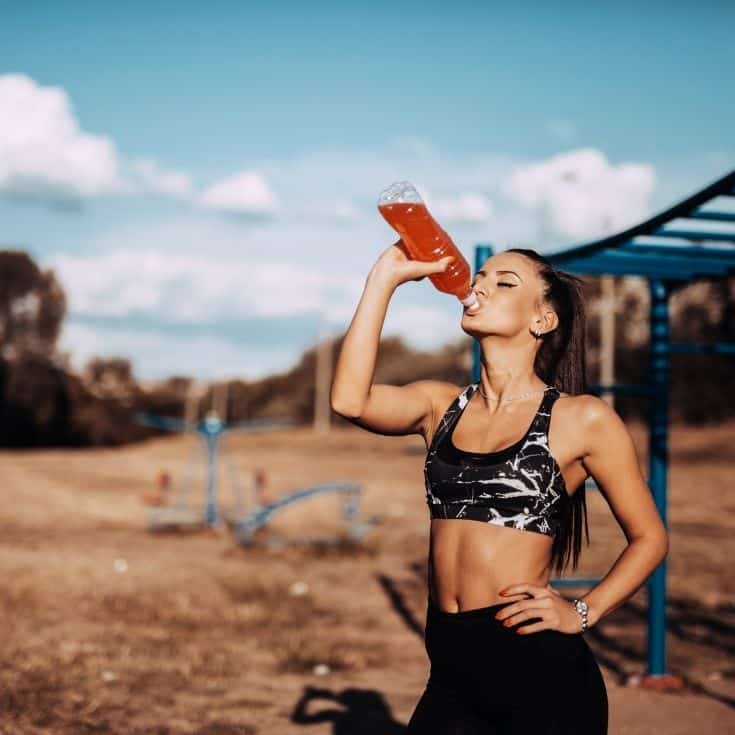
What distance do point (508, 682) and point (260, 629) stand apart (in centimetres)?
616

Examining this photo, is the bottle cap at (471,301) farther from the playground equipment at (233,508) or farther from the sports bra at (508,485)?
the playground equipment at (233,508)

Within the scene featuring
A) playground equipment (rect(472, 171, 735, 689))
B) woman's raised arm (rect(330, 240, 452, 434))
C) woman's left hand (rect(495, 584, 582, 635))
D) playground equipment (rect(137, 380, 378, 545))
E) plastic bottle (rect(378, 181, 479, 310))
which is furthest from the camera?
playground equipment (rect(137, 380, 378, 545))

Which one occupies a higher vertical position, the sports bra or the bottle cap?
the bottle cap

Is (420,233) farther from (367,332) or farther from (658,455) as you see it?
(658,455)

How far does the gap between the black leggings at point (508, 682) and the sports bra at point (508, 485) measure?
0.70 feet

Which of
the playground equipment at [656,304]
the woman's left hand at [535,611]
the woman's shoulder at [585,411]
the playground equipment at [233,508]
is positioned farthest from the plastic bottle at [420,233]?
the playground equipment at [233,508]

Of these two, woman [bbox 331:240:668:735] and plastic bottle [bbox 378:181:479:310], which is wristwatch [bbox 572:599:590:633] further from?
plastic bottle [bbox 378:181:479:310]

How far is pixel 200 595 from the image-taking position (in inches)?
383

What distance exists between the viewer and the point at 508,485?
245cm

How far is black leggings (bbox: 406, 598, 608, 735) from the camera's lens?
240 cm

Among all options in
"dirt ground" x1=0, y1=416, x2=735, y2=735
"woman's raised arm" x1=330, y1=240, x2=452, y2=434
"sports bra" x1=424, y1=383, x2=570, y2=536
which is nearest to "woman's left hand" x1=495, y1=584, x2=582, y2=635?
"sports bra" x1=424, y1=383, x2=570, y2=536

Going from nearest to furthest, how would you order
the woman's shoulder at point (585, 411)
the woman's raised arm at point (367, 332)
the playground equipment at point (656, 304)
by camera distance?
the woman's shoulder at point (585, 411), the woman's raised arm at point (367, 332), the playground equipment at point (656, 304)

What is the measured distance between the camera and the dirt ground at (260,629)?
18.8ft

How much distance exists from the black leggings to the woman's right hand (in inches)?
32.1
